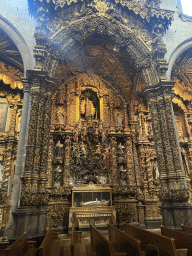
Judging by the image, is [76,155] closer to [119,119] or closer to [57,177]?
[57,177]

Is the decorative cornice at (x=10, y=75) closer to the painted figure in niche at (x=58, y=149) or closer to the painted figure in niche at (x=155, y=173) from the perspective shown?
the painted figure in niche at (x=58, y=149)

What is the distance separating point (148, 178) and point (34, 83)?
28.7ft

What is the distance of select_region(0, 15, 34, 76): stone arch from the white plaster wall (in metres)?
0.14

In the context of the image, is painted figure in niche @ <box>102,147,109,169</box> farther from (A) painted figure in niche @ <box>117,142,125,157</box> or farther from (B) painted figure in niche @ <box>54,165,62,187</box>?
(B) painted figure in niche @ <box>54,165,62,187</box>

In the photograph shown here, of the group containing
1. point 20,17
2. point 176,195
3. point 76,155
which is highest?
point 20,17

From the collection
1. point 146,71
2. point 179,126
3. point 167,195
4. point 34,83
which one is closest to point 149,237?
point 167,195

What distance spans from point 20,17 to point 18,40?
1312 mm

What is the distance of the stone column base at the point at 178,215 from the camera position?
295 inches

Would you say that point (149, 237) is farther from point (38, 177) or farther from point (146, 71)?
point (146, 71)

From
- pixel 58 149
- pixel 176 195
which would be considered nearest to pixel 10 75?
pixel 58 149

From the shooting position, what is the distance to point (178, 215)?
7582 millimetres

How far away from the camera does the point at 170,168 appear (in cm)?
847

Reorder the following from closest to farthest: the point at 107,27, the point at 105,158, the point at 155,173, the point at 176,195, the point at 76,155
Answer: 1. the point at 176,195
2. the point at 107,27
3. the point at 76,155
4. the point at 105,158
5. the point at 155,173

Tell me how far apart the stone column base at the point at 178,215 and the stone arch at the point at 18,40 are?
27.9ft
